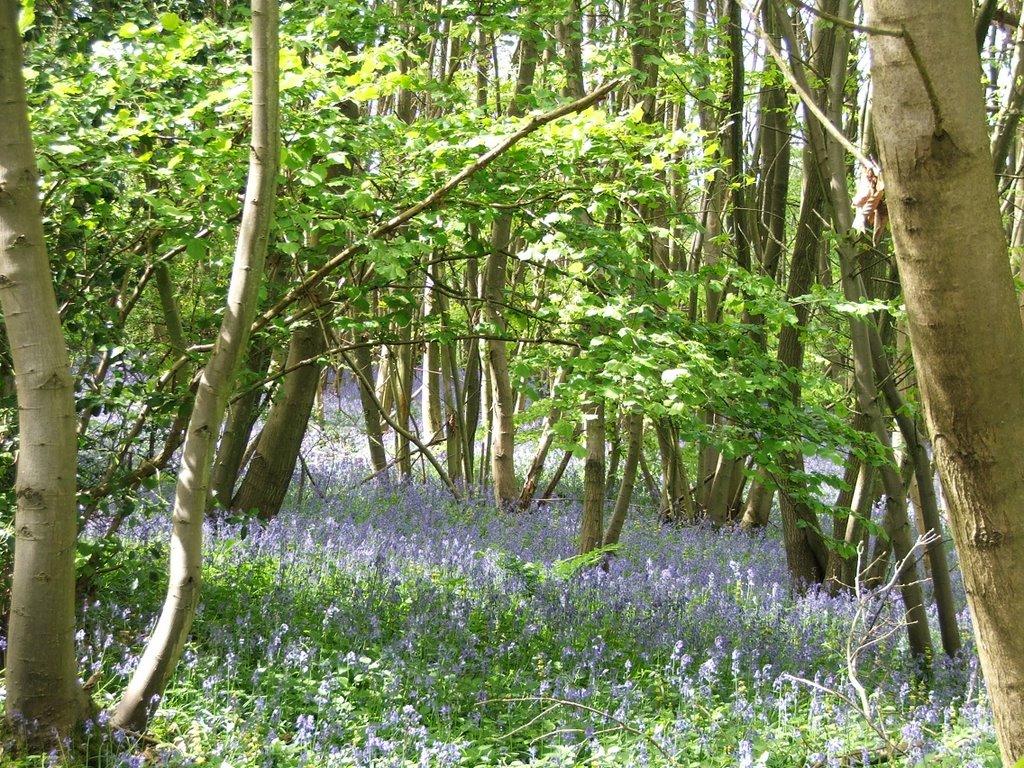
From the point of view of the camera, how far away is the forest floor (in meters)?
3.84

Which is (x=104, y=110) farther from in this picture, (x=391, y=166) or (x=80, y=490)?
(x=80, y=490)

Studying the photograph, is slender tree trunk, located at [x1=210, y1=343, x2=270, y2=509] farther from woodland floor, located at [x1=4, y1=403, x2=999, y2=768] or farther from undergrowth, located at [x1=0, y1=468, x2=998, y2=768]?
undergrowth, located at [x1=0, y1=468, x2=998, y2=768]

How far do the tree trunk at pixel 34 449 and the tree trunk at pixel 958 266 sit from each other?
8.75ft

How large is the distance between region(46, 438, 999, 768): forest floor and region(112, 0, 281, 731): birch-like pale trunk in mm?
270

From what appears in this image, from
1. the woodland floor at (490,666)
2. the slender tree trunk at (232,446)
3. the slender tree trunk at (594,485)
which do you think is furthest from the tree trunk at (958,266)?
the slender tree trunk at (232,446)

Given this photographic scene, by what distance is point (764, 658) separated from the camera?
5875 mm

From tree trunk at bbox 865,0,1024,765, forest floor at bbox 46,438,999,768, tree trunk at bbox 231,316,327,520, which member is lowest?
forest floor at bbox 46,438,999,768

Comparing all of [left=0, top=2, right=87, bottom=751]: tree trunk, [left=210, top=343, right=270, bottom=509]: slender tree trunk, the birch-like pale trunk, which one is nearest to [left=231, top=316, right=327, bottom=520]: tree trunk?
[left=210, top=343, right=270, bottom=509]: slender tree trunk

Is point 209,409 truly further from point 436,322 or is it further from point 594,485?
point 594,485

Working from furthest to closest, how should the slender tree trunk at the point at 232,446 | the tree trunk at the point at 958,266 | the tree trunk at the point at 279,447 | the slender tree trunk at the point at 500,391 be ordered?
the slender tree trunk at the point at 500,391
the tree trunk at the point at 279,447
the slender tree trunk at the point at 232,446
the tree trunk at the point at 958,266

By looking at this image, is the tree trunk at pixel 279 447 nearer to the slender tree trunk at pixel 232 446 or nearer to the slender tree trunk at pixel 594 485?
the slender tree trunk at pixel 232 446

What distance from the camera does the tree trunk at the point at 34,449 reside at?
122 inches

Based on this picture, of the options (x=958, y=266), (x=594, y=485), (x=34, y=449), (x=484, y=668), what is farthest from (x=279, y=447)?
(x=958, y=266)

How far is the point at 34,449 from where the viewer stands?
321 centimetres
